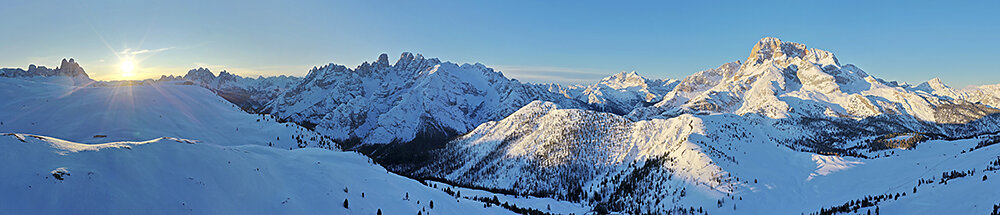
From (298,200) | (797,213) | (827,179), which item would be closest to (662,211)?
(797,213)

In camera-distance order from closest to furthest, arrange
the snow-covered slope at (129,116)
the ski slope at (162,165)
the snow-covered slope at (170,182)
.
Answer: the snow-covered slope at (170,182)
the ski slope at (162,165)
the snow-covered slope at (129,116)

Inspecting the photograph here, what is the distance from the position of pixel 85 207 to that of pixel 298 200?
29.7 feet

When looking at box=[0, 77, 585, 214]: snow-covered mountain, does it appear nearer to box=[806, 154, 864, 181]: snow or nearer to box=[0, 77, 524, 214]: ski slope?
box=[0, 77, 524, 214]: ski slope

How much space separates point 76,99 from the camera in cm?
4125

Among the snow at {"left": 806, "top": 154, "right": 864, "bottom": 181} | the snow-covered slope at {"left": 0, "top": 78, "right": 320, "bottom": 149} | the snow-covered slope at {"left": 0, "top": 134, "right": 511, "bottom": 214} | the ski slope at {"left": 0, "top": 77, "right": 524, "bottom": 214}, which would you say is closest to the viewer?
the snow-covered slope at {"left": 0, "top": 134, "right": 511, "bottom": 214}

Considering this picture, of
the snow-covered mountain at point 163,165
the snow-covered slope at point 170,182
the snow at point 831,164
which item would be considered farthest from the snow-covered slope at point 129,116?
the snow at point 831,164

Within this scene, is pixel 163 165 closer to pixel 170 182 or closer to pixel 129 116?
pixel 170 182

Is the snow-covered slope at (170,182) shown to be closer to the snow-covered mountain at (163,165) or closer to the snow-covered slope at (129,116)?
the snow-covered mountain at (163,165)

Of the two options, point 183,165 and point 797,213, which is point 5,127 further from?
point 797,213

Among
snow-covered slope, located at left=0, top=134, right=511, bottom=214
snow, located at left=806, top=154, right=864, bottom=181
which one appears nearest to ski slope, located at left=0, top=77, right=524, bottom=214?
snow-covered slope, located at left=0, top=134, right=511, bottom=214

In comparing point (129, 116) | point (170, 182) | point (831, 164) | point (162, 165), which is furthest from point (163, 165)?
point (831, 164)

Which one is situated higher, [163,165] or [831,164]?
[163,165]

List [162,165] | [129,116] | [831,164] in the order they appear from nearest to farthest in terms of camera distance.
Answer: [162,165] → [129,116] → [831,164]

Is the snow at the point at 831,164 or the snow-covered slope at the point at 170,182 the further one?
the snow at the point at 831,164
